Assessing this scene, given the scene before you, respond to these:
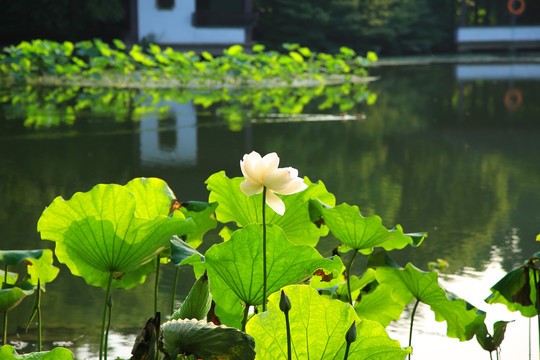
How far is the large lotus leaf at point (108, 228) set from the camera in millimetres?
1705

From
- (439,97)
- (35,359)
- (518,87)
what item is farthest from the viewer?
(518,87)

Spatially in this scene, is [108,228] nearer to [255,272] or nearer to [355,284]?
[255,272]

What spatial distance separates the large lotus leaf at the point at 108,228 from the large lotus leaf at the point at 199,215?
0.20 metres

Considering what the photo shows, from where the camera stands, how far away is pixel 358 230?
1.85 m

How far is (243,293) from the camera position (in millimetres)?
1611

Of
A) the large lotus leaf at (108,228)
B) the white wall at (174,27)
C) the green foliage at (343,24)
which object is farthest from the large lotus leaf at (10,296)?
the green foliage at (343,24)

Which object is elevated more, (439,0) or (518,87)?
(439,0)

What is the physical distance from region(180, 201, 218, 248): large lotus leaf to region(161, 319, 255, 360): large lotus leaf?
24.6 inches

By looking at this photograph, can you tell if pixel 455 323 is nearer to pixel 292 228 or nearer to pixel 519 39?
pixel 292 228

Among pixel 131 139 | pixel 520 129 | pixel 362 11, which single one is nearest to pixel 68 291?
pixel 131 139

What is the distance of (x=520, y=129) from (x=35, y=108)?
6.49m

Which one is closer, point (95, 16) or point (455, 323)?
point (455, 323)

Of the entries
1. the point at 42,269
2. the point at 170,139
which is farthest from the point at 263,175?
the point at 170,139

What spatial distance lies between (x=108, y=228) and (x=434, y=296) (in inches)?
30.8
